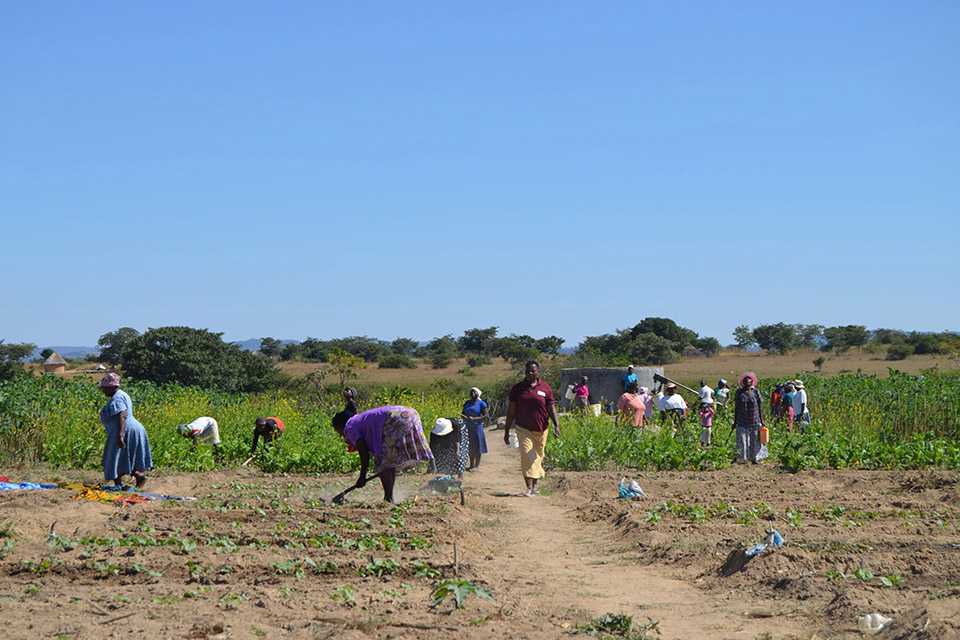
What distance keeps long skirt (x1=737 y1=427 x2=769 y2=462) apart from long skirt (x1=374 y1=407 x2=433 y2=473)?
6.66 meters

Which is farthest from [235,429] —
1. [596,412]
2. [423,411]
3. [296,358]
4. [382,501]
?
[296,358]

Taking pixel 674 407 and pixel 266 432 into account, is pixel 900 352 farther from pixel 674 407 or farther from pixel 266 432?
pixel 266 432

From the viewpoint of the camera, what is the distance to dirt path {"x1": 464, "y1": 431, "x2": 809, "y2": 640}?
5742 mm

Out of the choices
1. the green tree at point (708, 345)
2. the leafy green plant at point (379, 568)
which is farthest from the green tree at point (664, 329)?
the leafy green plant at point (379, 568)

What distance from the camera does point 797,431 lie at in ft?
53.3

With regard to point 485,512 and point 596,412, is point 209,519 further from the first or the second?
point 596,412

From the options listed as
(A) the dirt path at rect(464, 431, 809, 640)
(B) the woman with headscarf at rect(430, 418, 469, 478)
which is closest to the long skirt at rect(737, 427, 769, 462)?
(B) the woman with headscarf at rect(430, 418, 469, 478)

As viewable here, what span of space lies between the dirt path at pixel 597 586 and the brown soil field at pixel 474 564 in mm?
26

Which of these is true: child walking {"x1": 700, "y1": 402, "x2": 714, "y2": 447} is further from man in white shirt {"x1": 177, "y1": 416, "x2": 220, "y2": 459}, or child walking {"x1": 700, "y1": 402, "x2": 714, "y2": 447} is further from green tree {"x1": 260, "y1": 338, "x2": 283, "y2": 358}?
green tree {"x1": 260, "y1": 338, "x2": 283, "y2": 358}

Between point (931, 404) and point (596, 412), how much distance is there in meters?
6.61

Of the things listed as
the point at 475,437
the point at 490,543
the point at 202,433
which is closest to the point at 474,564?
the point at 490,543

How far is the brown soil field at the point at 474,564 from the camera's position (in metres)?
5.42

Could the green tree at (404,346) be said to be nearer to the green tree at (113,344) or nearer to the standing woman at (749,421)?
the green tree at (113,344)

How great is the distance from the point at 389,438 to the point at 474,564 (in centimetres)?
258
